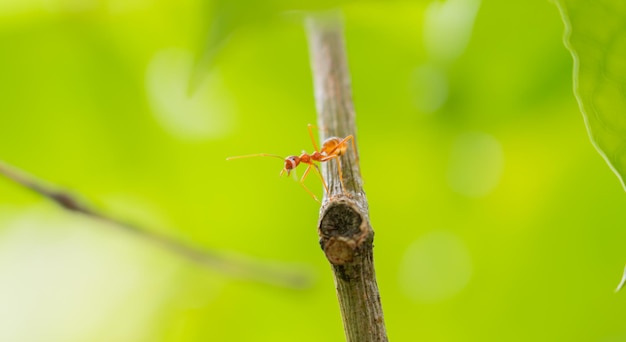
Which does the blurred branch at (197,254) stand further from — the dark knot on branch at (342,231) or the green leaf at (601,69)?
the green leaf at (601,69)

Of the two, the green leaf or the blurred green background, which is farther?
the blurred green background

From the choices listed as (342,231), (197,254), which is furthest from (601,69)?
(197,254)

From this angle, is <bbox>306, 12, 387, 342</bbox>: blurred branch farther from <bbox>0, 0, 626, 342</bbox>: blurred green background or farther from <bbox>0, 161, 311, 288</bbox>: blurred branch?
<bbox>0, 0, 626, 342</bbox>: blurred green background

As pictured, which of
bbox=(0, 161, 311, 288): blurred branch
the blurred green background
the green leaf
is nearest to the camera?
the green leaf

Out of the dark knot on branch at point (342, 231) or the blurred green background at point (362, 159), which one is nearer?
the dark knot on branch at point (342, 231)


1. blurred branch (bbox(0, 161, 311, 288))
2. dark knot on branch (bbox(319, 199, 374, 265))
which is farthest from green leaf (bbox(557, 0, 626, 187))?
blurred branch (bbox(0, 161, 311, 288))

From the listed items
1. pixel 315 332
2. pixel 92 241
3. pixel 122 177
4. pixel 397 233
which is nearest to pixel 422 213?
pixel 397 233

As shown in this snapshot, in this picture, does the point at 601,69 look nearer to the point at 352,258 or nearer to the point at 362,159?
the point at 352,258

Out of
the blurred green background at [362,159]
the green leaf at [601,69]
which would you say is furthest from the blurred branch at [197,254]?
the green leaf at [601,69]
